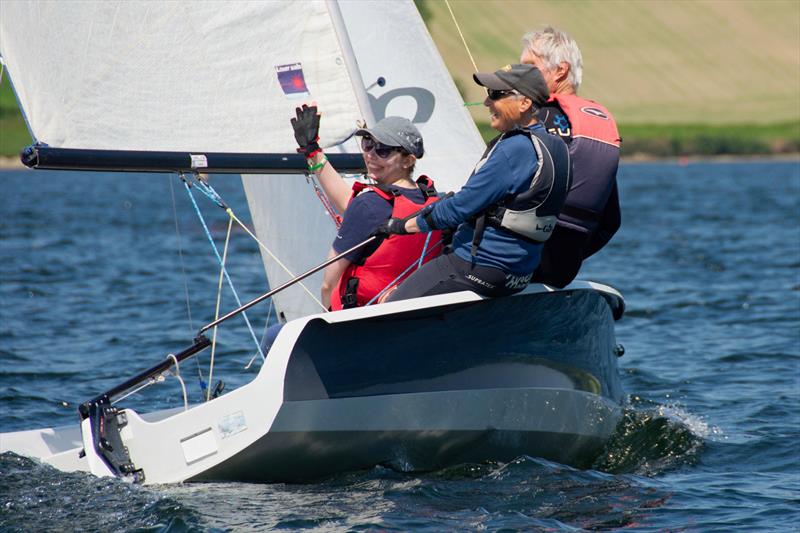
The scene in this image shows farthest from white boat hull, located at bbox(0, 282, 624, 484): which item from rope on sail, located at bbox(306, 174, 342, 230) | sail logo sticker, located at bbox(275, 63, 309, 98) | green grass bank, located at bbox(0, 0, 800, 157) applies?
green grass bank, located at bbox(0, 0, 800, 157)

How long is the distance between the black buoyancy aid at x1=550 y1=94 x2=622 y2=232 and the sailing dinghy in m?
0.36

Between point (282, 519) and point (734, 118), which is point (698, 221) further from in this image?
point (734, 118)

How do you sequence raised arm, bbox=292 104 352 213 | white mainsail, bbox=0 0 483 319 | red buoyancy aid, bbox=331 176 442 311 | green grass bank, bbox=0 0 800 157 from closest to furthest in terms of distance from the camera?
red buoyancy aid, bbox=331 176 442 311, raised arm, bbox=292 104 352 213, white mainsail, bbox=0 0 483 319, green grass bank, bbox=0 0 800 157

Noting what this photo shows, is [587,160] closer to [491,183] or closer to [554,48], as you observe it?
[554,48]

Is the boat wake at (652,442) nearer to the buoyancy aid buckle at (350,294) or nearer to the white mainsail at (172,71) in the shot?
the buoyancy aid buckle at (350,294)

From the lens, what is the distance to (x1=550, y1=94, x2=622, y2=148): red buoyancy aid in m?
5.52

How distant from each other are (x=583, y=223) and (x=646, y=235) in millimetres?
16274

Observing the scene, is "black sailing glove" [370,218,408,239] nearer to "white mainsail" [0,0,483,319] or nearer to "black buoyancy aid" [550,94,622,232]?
"black buoyancy aid" [550,94,622,232]

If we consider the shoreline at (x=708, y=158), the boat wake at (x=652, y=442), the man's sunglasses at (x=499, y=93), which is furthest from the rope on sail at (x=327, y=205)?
the shoreline at (x=708, y=158)

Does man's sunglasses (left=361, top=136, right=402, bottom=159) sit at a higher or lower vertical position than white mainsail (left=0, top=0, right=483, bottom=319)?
lower

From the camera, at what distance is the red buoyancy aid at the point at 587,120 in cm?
552

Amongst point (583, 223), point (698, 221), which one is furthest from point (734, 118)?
point (583, 223)

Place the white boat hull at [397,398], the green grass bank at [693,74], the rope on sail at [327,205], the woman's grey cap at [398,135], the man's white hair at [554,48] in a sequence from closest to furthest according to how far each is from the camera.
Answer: the white boat hull at [397,398], the woman's grey cap at [398,135], the man's white hair at [554,48], the rope on sail at [327,205], the green grass bank at [693,74]

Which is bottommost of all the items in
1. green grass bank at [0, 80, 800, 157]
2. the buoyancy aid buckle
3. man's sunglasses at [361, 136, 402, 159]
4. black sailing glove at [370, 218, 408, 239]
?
green grass bank at [0, 80, 800, 157]
